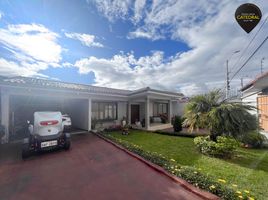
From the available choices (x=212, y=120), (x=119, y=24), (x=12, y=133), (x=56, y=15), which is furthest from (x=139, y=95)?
(x=12, y=133)

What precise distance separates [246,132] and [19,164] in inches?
377

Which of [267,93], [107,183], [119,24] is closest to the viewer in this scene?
[107,183]

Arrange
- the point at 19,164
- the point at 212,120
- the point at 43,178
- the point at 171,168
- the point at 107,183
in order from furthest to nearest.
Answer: the point at 212,120, the point at 19,164, the point at 171,168, the point at 43,178, the point at 107,183

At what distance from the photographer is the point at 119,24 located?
31.9 feet

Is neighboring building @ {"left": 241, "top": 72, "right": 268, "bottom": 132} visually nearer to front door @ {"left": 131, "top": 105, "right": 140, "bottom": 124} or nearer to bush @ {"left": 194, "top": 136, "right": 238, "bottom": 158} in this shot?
bush @ {"left": 194, "top": 136, "right": 238, "bottom": 158}

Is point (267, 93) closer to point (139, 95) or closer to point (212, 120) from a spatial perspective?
point (212, 120)

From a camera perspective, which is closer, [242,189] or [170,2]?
[242,189]

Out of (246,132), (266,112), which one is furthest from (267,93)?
(246,132)

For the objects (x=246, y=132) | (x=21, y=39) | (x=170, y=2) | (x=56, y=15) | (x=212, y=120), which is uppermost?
(x=170, y=2)

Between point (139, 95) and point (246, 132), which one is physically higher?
point (139, 95)

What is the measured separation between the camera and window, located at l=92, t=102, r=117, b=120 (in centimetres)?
1395

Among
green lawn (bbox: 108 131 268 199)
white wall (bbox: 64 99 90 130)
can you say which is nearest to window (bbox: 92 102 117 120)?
white wall (bbox: 64 99 90 130)

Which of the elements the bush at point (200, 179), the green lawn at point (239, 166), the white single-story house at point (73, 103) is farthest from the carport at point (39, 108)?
the bush at point (200, 179)

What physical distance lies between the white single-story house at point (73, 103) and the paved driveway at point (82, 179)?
3.63 meters
